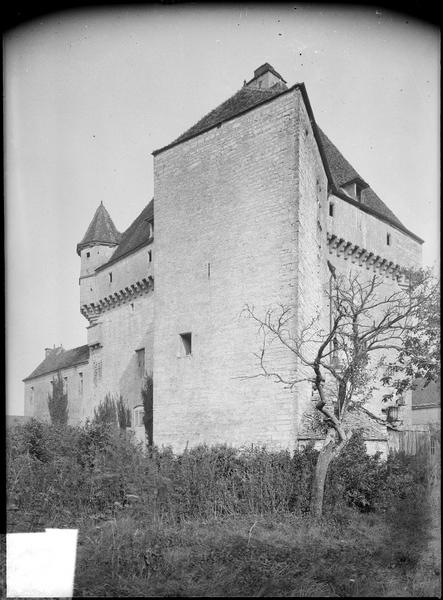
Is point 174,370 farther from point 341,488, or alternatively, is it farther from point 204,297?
point 341,488

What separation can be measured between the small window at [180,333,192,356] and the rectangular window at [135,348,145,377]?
3.71 meters

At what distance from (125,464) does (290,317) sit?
4.47m

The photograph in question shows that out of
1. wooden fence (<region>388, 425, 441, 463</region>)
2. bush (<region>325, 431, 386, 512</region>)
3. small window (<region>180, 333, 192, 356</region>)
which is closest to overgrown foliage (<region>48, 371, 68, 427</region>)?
small window (<region>180, 333, 192, 356</region>)

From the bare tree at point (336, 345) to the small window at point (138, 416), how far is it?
20.1 ft

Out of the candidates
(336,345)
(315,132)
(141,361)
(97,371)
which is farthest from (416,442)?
(97,371)

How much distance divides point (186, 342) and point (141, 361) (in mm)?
3972

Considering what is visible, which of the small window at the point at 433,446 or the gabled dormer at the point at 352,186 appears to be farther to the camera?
the gabled dormer at the point at 352,186

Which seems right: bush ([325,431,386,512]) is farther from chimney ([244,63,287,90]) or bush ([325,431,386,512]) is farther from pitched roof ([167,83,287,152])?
chimney ([244,63,287,90])

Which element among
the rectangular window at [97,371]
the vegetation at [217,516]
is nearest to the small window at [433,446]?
the vegetation at [217,516]

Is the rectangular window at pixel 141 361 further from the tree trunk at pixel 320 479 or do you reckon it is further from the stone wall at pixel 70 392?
the tree trunk at pixel 320 479

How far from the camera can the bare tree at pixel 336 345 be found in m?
7.70

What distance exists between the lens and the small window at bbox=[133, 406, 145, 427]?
16.3 meters

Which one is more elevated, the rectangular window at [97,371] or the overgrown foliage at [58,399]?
the rectangular window at [97,371]

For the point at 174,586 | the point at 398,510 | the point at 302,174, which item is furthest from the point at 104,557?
the point at 302,174
